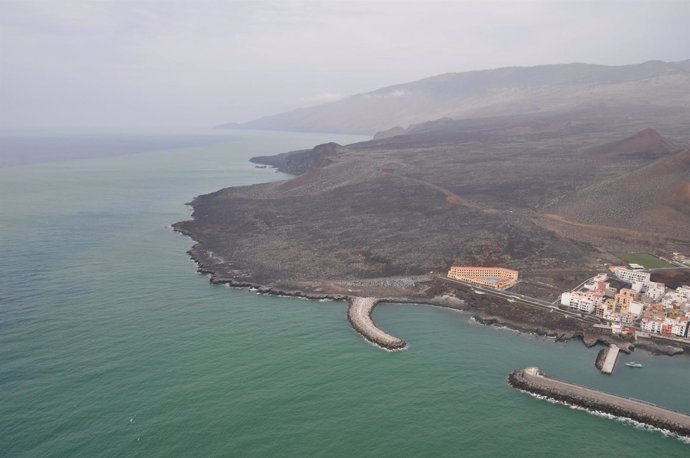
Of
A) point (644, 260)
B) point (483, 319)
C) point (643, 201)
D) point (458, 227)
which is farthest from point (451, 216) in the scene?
point (483, 319)

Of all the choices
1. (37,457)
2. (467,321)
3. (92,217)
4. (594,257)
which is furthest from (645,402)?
(92,217)

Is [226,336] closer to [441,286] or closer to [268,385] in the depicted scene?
[268,385]

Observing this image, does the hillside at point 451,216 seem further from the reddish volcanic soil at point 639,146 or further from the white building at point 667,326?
the white building at point 667,326

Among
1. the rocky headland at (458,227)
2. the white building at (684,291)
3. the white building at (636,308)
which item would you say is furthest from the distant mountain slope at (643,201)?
the white building at (636,308)

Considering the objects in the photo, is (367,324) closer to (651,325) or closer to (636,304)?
(636,304)

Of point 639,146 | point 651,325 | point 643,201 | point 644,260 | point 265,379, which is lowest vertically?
point 651,325

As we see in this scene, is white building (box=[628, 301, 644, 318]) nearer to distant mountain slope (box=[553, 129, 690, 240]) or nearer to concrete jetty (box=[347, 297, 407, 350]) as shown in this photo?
concrete jetty (box=[347, 297, 407, 350])
